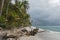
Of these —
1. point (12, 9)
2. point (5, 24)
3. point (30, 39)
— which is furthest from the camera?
point (12, 9)

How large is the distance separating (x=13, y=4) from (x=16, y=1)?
258cm

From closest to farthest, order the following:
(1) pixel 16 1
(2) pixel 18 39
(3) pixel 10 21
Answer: (2) pixel 18 39 < (3) pixel 10 21 < (1) pixel 16 1

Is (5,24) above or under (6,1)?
under

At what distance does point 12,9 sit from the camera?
36.8 meters

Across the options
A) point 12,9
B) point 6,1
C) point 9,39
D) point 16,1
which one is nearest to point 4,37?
point 9,39

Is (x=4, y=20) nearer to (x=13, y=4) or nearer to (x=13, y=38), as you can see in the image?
(x=13, y=4)

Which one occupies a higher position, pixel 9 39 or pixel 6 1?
pixel 6 1

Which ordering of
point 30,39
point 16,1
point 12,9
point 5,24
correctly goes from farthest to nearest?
1. point 16,1
2. point 12,9
3. point 5,24
4. point 30,39

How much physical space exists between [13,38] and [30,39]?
2.94m

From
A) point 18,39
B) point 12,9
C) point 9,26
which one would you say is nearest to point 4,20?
point 9,26

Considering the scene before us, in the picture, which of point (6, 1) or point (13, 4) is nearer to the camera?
Answer: point (6, 1)

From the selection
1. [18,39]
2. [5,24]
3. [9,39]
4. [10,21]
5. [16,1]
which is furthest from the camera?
[16,1]

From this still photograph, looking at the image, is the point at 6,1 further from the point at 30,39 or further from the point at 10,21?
the point at 30,39

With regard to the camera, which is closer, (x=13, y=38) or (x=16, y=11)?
(x=13, y=38)
